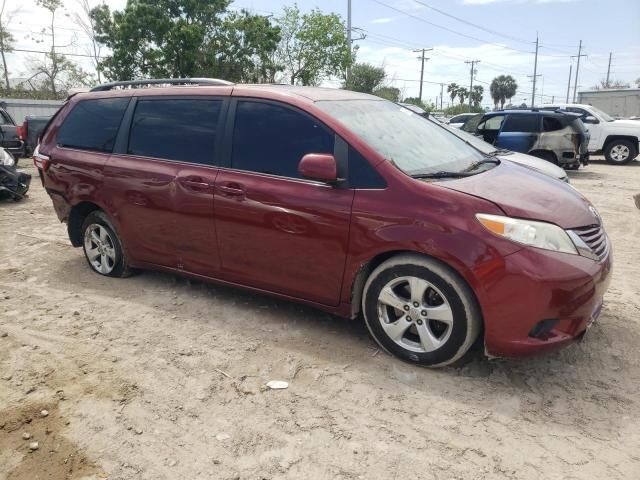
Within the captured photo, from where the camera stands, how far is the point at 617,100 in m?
26.4

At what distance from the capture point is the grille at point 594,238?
3.02m

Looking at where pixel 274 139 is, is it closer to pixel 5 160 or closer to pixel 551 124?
pixel 5 160

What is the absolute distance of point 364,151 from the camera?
3254 mm

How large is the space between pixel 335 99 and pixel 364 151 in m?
0.69

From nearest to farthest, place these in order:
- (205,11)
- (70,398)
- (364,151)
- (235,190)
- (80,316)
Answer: (70,398) < (364,151) < (235,190) < (80,316) < (205,11)

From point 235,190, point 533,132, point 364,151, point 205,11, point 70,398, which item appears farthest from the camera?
point 205,11

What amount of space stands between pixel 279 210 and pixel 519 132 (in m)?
10.2

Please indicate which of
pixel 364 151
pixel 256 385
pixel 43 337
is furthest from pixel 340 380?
pixel 43 337

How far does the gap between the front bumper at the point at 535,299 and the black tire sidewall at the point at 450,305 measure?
14cm

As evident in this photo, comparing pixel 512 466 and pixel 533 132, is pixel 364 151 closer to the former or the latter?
pixel 512 466

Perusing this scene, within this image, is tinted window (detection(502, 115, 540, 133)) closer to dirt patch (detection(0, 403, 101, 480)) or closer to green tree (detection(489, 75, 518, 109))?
dirt patch (detection(0, 403, 101, 480))

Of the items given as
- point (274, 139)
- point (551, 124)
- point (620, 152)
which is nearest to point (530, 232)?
point (274, 139)

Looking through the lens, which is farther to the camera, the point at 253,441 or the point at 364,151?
the point at 364,151

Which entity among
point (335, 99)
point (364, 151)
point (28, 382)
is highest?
point (335, 99)
